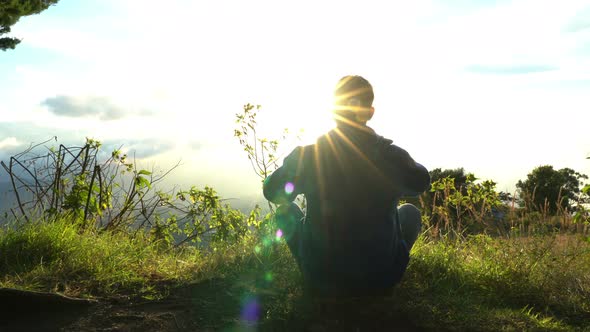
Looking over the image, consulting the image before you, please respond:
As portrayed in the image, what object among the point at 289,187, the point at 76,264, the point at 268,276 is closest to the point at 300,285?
the point at 268,276

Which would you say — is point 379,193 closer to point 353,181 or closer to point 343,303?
point 353,181

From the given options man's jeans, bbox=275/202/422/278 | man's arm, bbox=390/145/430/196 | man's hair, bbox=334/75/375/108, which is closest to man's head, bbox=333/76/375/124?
man's hair, bbox=334/75/375/108

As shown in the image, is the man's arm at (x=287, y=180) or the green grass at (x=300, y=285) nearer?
the man's arm at (x=287, y=180)

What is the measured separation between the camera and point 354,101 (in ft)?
9.96

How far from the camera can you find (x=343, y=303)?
3908 mm

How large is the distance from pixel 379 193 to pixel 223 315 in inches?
67.7

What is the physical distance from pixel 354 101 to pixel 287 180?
69 centimetres

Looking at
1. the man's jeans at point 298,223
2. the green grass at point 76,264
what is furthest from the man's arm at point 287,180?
the green grass at point 76,264

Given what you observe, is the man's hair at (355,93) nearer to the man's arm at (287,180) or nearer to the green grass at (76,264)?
the man's arm at (287,180)

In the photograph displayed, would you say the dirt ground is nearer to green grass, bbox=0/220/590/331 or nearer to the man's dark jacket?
green grass, bbox=0/220/590/331

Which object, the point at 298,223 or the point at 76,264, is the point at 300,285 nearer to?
the point at 298,223

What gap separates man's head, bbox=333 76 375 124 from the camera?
3.02 metres

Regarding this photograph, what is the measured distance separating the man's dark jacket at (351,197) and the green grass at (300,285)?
1.94 feet

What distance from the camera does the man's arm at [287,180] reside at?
3.14 m
